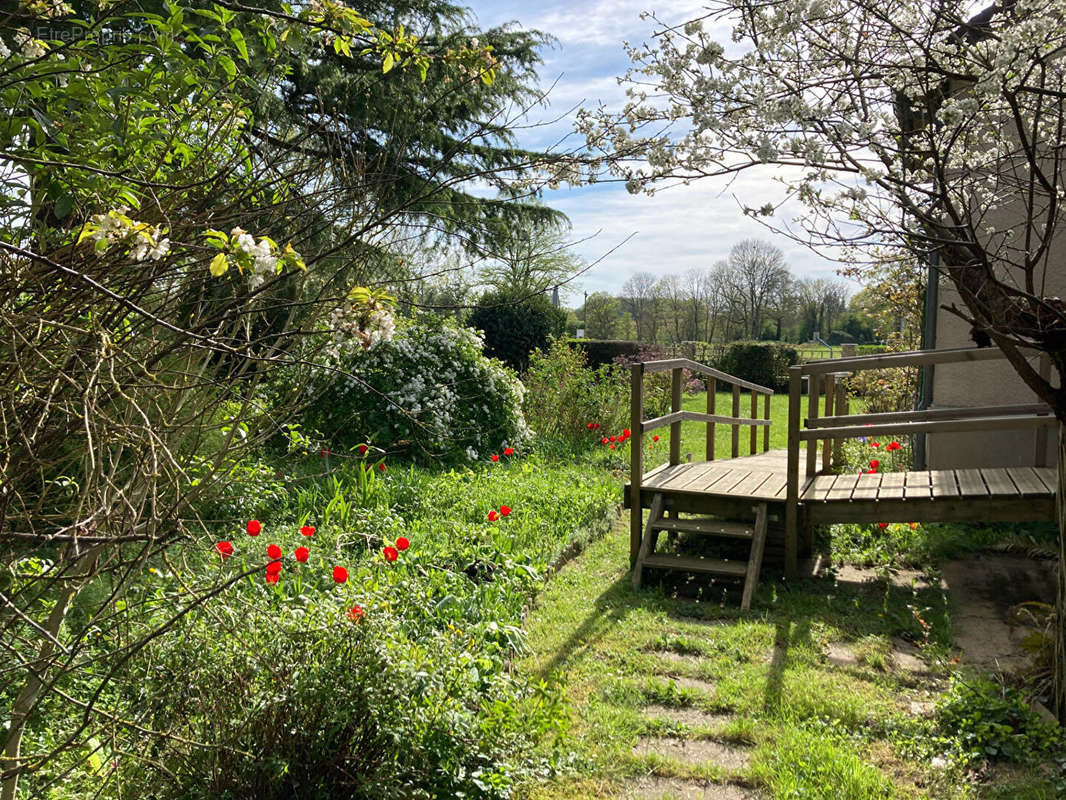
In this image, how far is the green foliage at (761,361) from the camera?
65.3ft

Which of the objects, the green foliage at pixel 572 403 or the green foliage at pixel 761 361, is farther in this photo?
the green foliage at pixel 761 361

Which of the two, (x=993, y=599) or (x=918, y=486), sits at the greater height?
(x=918, y=486)

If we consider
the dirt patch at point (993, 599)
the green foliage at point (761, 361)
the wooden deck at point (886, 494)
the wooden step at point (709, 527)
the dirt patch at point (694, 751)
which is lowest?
the dirt patch at point (694, 751)

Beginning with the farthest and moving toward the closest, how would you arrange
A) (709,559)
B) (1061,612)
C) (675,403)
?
(675,403) → (709,559) → (1061,612)

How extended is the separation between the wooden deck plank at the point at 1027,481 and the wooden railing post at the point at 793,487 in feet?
4.28

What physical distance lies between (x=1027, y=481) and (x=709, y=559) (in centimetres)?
211

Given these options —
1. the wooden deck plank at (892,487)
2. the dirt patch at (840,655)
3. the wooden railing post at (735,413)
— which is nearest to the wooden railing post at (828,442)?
the wooden railing post at (735,413)

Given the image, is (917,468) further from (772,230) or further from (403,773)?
(403,773)

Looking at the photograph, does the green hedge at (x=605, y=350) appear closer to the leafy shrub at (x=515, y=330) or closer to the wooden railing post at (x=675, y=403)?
the leafy shrub at (x=515, y=330)

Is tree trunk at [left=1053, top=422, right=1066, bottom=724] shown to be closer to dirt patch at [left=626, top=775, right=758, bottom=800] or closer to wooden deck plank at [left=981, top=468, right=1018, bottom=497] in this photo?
dirt patch at [left=626, top=775, right=758, bottom=800]

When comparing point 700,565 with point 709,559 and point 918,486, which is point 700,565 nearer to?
point 709,559

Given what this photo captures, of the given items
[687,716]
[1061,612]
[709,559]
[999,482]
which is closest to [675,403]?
[709,559]

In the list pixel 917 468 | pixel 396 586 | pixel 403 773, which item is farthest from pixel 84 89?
pixel 917 468

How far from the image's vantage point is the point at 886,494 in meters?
5.09
